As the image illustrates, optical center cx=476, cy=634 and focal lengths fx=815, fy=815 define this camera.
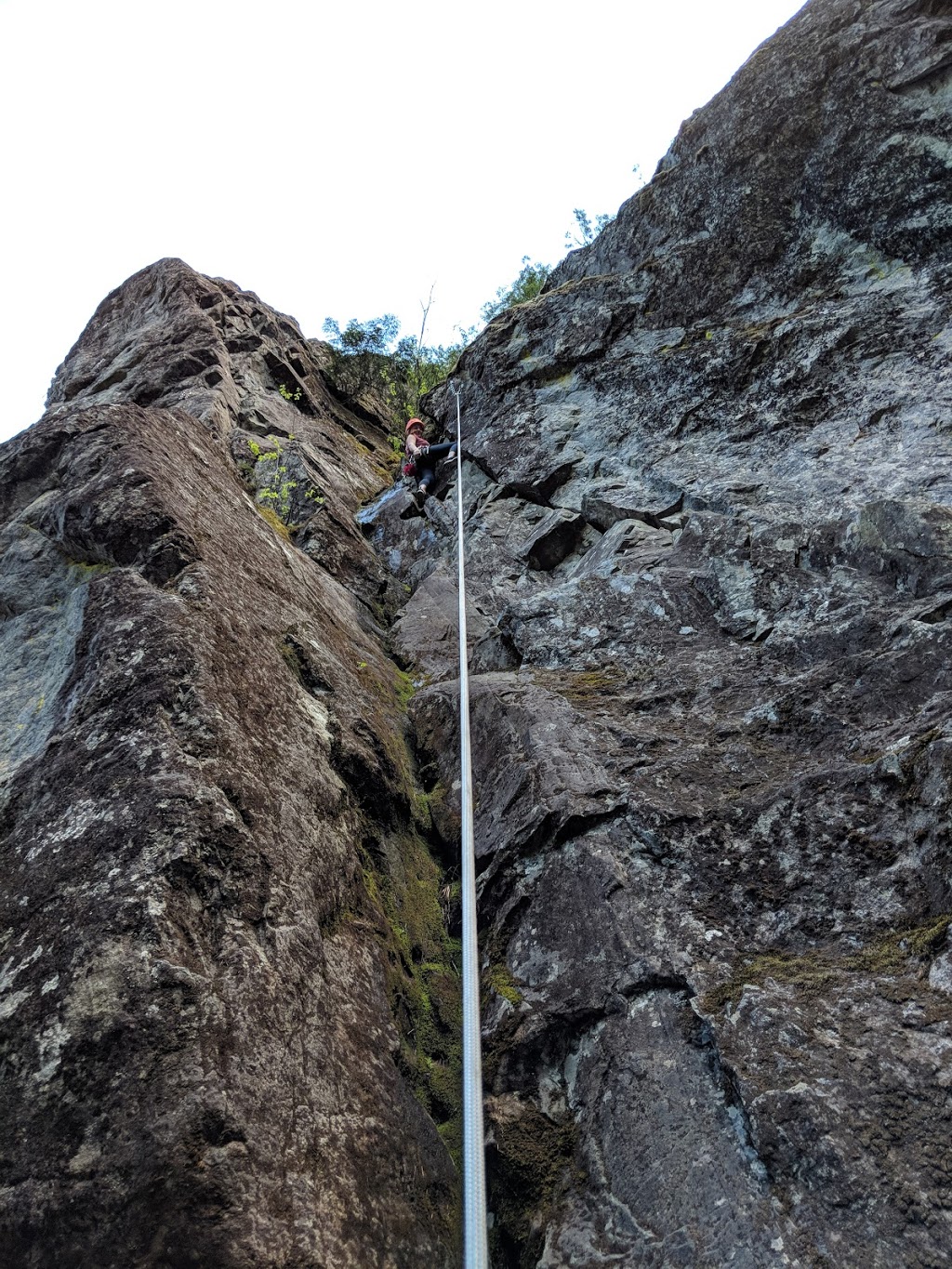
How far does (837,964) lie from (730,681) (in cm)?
230

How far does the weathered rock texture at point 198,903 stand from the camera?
282 centimetres

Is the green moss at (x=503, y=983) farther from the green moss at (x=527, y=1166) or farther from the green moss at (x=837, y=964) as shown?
the green moss at (x=837, y=964)

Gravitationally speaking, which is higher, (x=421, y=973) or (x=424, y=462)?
(x=424, y=462)

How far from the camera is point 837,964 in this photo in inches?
144

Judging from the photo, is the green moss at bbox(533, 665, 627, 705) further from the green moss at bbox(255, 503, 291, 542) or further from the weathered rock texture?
the green moss at bbox(255, 503, 291, 542)

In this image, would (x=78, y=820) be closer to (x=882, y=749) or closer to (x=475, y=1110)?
(x=475, y=1110)

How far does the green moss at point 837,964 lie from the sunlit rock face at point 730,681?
2 cm

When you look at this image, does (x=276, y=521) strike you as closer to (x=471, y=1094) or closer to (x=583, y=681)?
(x=583, y=681)

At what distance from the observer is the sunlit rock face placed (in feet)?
10.5

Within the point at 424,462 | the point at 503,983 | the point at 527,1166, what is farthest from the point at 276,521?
the point at 527,1166

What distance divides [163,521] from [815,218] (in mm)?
7790


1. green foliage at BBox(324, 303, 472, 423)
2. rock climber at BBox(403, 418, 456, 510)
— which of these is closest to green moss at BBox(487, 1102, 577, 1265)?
rock climber at BBox(403, 418, 456, 510)

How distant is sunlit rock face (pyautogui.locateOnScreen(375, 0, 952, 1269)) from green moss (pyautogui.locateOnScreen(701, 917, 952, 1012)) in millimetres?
16

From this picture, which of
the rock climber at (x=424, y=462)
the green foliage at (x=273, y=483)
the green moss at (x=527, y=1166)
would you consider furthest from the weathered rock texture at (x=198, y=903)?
the rock climber at (x=424, y=462)
